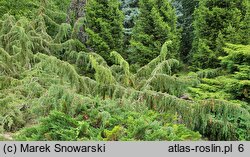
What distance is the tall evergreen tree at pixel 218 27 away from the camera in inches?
432

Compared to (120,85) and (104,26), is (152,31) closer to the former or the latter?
(104,26)

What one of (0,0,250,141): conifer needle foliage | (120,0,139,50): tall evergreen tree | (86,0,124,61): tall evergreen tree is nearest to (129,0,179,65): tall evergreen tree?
(0,0,250,141): conifer needle foliage

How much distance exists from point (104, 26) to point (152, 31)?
1.31m

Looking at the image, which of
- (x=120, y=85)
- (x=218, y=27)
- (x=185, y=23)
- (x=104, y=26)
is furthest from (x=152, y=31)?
(x=120, y=85)

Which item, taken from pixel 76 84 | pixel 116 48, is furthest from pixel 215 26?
pixel 76 84

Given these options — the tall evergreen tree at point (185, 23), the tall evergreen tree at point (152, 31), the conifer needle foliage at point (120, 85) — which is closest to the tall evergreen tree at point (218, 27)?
the conifer needle foliage at point (120, 85)

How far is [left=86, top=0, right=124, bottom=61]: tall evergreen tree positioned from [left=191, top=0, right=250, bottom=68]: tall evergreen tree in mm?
2295

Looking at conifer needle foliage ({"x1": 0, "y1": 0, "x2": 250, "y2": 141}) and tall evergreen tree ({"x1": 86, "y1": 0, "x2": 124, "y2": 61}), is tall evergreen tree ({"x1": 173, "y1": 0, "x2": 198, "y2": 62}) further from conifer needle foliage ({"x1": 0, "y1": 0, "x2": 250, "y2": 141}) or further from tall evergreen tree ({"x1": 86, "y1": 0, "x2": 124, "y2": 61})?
tall evergreen tree ({"x1": 86, "y1": 0, "x2": 124, "y2": 61})

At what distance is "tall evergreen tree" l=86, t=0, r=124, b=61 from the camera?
12359mm

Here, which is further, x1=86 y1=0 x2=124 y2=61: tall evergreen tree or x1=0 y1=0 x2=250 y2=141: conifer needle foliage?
x1=86 y1=0 x2=124 y2=61: tall evergreen tree

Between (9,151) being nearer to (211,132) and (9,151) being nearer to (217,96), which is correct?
(211,132)

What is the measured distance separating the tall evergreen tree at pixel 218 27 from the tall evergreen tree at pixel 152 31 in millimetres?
908

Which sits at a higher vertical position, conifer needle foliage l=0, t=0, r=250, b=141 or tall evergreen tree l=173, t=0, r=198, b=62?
tall evergreen tree l=173, t=0, r=198, b=62

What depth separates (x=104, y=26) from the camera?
12328 millimetres
